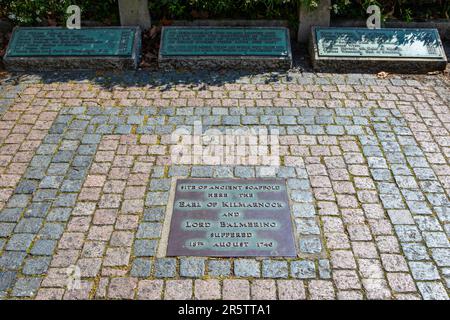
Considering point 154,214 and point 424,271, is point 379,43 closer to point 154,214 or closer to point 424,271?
point 424,271

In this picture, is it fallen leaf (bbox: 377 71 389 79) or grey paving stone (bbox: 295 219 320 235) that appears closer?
grey paving stone (bbox: 295 219 320 235)

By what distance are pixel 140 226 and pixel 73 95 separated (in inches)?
102

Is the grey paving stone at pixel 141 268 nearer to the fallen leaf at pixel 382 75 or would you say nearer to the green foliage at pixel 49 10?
the fallen leaf at pixel 382 75

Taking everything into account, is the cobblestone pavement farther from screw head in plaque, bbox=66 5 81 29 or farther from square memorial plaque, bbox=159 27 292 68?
screw head in plaque, bbox=66 5 81 29

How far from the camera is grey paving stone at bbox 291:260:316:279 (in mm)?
3438

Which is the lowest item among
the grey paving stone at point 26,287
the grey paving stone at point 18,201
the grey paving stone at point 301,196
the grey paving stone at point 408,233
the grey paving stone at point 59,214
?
the grey paving stone at point 408,233

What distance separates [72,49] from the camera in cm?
616

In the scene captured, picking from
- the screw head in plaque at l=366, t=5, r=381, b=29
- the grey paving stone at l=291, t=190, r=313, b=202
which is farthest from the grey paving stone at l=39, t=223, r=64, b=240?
the screw head in plaque at l=366, t=5, r=381, b=29

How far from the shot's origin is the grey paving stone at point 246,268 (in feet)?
11.3

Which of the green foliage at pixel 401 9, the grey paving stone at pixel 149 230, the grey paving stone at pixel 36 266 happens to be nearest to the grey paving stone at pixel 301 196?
the grey paving stone at pixel 149 230

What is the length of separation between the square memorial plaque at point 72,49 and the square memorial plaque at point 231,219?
107 inches

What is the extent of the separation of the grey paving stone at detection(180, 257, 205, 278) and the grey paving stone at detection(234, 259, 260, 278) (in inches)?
10.8

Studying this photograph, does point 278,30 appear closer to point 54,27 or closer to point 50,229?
point 54,27
